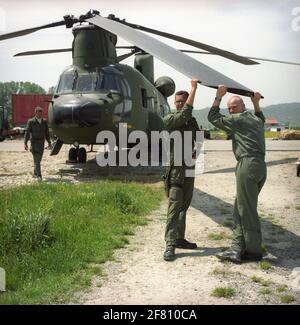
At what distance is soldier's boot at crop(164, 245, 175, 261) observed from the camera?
17.3 ft

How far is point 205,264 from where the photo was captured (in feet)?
16.9

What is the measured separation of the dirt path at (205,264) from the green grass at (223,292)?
0.05 metres

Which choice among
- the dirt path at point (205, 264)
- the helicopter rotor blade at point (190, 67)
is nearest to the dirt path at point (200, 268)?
the dirt path at point (205, 264)

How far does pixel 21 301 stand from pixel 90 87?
809cm

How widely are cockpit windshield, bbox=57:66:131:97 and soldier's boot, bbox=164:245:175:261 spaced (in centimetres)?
688

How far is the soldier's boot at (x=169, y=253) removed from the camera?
5262 millimetres

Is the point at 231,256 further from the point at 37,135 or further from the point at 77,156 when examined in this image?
the point at 77,156

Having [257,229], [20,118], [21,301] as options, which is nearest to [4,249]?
[21,301]

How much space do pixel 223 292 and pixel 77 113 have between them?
23.9ft

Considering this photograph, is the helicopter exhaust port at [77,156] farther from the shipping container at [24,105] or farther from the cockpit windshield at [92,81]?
the shipping container at [24,105]

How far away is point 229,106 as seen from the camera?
5355mm

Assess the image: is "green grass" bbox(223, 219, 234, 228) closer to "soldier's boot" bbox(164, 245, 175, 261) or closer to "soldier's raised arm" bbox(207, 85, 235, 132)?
"soldier's boot" bbox(164, 245, 175, 261)

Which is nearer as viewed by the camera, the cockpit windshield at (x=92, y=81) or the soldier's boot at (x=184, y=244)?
the soldier's boot at (x=184, y=244)
